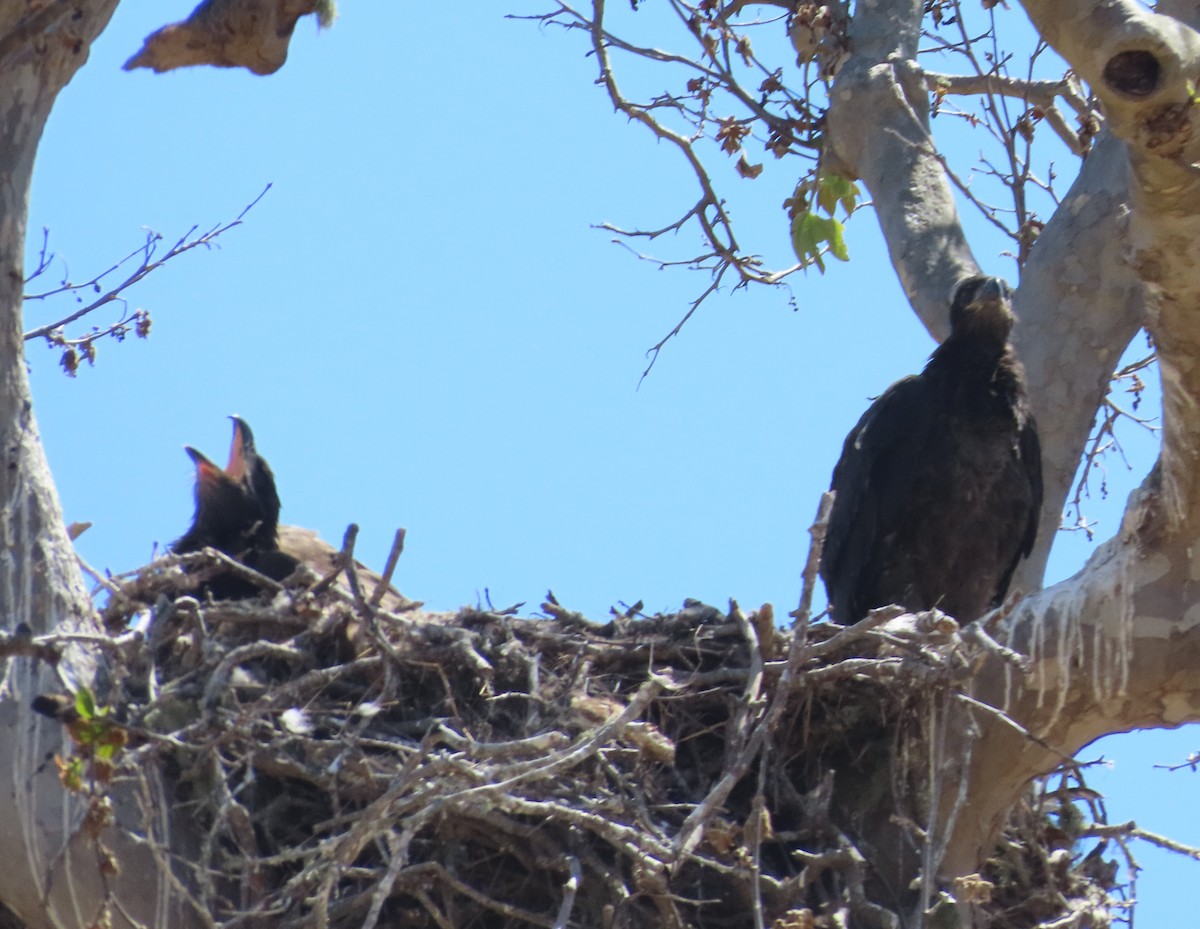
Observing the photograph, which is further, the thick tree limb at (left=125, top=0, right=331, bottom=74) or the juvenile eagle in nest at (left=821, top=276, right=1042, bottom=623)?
the juvenile eagle in nest at (left=821, top=276, right=1042, bottom=623)

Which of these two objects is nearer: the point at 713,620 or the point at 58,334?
the point at 713,620

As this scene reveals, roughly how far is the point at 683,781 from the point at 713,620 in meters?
0.76

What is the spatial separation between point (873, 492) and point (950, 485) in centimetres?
34

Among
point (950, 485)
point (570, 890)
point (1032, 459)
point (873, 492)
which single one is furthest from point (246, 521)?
point (570, 890)

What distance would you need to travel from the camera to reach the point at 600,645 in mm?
5547

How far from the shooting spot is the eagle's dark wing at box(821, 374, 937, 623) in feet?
23.3

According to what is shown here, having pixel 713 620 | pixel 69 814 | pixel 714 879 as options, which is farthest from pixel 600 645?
pixel 69 814

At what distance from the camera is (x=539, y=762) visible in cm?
391

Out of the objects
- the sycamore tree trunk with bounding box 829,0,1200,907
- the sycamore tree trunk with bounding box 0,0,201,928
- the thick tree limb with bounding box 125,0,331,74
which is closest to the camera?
the sycamore tree trunk with bounding box 829,0,1200,907

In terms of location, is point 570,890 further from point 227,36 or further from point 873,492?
point 873,492

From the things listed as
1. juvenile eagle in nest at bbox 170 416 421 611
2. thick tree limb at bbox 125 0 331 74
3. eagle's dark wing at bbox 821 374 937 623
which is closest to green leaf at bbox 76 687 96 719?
thick tree limb at bbox 125 0 331 74

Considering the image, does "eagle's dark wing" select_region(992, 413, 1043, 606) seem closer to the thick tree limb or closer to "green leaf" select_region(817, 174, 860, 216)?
"green leaf" select_region(817, 174, 860, 216)

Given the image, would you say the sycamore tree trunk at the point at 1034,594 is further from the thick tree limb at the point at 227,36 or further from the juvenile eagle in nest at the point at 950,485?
the juvenile eagle in nest at the point at 950,485

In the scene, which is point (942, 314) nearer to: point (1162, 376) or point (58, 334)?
point (1162, 376)
